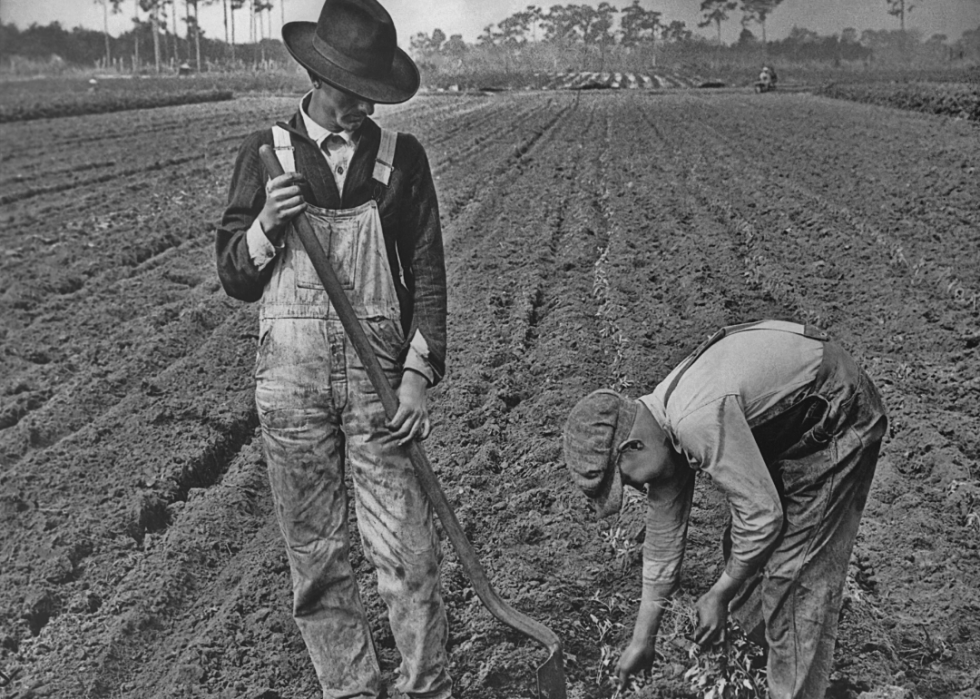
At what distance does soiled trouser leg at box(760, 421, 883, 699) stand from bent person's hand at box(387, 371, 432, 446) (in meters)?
1.11

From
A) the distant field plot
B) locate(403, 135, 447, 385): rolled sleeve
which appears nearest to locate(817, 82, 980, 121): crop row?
the distant field plot

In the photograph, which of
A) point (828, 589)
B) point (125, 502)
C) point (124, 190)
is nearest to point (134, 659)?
point (125, 502)

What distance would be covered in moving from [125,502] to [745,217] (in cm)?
757

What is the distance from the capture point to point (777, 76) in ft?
50.9

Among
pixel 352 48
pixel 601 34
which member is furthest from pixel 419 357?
pixel 601 34

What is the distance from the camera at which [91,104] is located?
18.2 meters

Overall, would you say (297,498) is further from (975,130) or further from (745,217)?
(975,130)

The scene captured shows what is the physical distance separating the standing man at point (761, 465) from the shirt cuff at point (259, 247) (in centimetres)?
95

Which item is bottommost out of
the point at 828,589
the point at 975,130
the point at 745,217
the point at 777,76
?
the point at 828,589

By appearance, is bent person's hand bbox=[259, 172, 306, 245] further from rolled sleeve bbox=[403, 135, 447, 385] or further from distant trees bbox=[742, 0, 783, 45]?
distant trees bbox=[742, 0, 783, 45]

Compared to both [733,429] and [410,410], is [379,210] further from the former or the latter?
[733,429]

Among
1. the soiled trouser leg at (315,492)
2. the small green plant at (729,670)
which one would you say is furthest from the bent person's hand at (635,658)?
the soiled trouser leg at (315,492)

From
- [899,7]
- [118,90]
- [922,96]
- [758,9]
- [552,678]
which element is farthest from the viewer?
[922,96]

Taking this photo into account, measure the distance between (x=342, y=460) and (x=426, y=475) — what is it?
0.29 m
